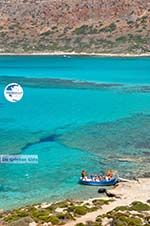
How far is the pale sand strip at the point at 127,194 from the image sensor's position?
115ft

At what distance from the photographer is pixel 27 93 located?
119m

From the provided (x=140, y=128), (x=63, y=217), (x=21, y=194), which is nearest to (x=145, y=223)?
(x=63, y=217)

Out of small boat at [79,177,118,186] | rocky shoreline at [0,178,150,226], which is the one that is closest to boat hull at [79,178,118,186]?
small boat at [79,177,118,186]

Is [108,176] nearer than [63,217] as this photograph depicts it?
No

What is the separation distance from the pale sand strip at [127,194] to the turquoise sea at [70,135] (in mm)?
2359

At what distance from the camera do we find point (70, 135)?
67.8m

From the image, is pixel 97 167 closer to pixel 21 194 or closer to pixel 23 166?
pixel 23 166

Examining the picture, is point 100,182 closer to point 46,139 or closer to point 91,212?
point 91,212

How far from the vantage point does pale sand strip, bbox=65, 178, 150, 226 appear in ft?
115

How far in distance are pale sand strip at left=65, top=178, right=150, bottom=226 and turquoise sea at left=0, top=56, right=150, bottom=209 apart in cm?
236

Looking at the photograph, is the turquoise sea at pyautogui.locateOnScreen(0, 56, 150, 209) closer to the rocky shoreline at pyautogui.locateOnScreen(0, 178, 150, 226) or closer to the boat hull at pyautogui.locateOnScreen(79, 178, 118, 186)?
the boat hull at pyautogui.locateOnScreen(79, 178, 118, 186)

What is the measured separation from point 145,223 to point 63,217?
4.82 meters

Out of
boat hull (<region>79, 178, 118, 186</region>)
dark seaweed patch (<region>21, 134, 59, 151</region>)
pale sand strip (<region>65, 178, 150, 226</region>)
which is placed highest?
dark seaweed patch (<region>21, 134, 59, 151</region>)

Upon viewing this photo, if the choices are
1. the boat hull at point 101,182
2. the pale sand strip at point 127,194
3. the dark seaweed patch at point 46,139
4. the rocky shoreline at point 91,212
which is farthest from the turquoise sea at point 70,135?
the rocky shoreline at point 91,212
